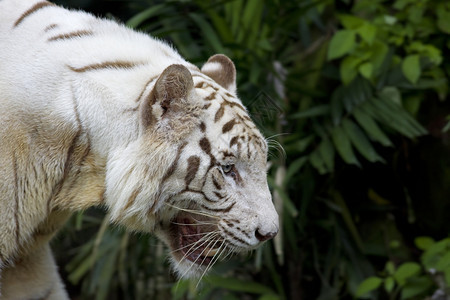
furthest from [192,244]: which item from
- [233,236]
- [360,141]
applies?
[360,141]

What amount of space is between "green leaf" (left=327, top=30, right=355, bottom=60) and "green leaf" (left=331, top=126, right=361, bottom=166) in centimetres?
38

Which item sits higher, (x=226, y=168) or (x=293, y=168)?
(x=226, y=168)

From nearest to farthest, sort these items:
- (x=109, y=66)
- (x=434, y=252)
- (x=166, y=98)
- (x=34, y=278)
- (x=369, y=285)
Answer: (x=166, y=98), (x=109, y=66), (x=34, y=278), (x=434, y=252), (x=369, y=285)

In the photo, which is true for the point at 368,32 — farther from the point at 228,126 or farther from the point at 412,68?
the point at 228,126

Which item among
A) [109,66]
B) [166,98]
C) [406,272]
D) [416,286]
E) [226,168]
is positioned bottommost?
[416,286]

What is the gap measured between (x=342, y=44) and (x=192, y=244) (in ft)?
5.65

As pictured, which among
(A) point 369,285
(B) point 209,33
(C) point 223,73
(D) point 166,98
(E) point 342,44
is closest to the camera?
(D) point 166,98

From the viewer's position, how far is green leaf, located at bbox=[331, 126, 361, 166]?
11.3 feet

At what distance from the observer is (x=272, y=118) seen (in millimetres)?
3305

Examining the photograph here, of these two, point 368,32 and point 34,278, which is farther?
point 368,32

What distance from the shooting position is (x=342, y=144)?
354 cm

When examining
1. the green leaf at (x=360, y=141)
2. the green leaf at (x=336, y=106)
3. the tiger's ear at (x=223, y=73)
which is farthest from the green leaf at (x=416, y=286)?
the tiger's ear at (x=223, y=73)

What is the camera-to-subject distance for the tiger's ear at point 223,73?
7.34 feet

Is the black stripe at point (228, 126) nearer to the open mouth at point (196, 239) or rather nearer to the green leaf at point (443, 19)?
the open mouth at point (196, 239)
